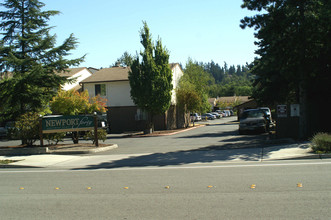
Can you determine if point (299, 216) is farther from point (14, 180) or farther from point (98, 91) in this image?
point (98, 91)

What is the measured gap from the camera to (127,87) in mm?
34469

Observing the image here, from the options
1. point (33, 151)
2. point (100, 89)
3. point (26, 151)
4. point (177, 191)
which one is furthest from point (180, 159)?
point (100, 89)

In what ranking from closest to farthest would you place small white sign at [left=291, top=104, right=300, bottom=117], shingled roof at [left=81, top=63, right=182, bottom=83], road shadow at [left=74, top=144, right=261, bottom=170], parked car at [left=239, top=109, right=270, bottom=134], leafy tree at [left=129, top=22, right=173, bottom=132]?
road shadow at [left=74, top=144, right=261, bottom=170] < small white sign at [left=291, top=104, right=300, bottom=117] < parked car at [left=239, top=109, right=270, bottom=134] < leafy tree at [left=129, top=22, right=173, bottom=132] < shingled roof at [left=81, top=63, right=182, bottom=83]

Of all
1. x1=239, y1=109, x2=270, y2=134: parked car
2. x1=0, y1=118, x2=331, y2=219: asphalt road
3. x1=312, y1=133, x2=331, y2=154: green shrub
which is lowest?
x1=0, y1=118, x2=331, y2=219: asphalt road

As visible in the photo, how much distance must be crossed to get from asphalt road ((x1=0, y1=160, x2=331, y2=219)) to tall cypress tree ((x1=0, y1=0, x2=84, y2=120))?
9219 mm

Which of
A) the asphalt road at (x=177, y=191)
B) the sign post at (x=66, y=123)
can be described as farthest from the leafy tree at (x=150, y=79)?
the asphalt road at (x=177, y=191)

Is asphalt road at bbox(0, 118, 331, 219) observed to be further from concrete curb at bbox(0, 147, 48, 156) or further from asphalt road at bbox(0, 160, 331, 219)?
concrete curb at bbox(0, 147, 48, 156)

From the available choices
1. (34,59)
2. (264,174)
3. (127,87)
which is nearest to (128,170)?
(264,174)

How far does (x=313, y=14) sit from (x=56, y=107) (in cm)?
1533

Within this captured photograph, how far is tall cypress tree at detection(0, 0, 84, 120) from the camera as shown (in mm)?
18328

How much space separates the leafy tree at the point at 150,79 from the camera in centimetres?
2764

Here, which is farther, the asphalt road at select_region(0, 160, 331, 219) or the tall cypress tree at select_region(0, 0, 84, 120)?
the tall cypress tree at select_region(0, 0, 84, 120)

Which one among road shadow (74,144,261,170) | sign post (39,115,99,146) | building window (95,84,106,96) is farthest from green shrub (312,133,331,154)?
building window (95,84,106,96)

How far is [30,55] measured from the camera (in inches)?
756
